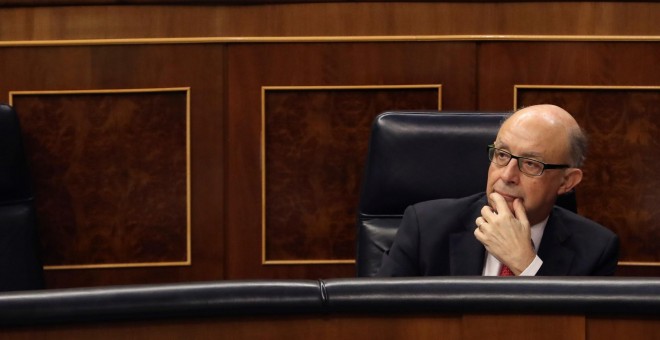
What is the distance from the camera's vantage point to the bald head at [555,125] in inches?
54.8

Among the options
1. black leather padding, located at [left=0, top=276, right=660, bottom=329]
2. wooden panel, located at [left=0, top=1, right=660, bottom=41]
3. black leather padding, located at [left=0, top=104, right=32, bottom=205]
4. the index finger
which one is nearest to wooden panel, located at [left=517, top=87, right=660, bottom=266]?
wooden panel, located at [left=0, top=1, right=660, bottom=41]

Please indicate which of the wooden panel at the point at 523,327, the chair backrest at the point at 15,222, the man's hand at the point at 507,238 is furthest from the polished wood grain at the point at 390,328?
the chair backrest at the point at 15,222

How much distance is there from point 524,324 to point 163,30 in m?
1.38

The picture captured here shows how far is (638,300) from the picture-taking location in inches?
30.1

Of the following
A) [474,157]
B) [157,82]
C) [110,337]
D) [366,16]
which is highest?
[366,16]

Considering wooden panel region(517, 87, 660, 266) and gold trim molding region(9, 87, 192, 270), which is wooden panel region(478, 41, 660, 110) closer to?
wooden panel region(517, 87, 660, 266)

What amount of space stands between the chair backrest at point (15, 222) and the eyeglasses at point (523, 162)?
0.70 m

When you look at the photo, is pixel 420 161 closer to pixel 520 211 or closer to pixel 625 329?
pixel 520 211

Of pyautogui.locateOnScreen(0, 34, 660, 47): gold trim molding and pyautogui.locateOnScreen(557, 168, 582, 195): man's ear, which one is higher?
pyautogui.locateOnScreen(0, 34, 660, 47): gold trim molding

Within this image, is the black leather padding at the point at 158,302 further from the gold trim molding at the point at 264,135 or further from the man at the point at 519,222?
the gold trim molding at the point at 264,135

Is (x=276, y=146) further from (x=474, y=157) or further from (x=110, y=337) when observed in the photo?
(x=110, y=337)

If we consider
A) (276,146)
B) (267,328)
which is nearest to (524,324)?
(267,328)

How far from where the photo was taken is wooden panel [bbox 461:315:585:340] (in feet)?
2.52

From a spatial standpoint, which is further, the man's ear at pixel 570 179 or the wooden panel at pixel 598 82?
the wooden panel at pixel 598 82
